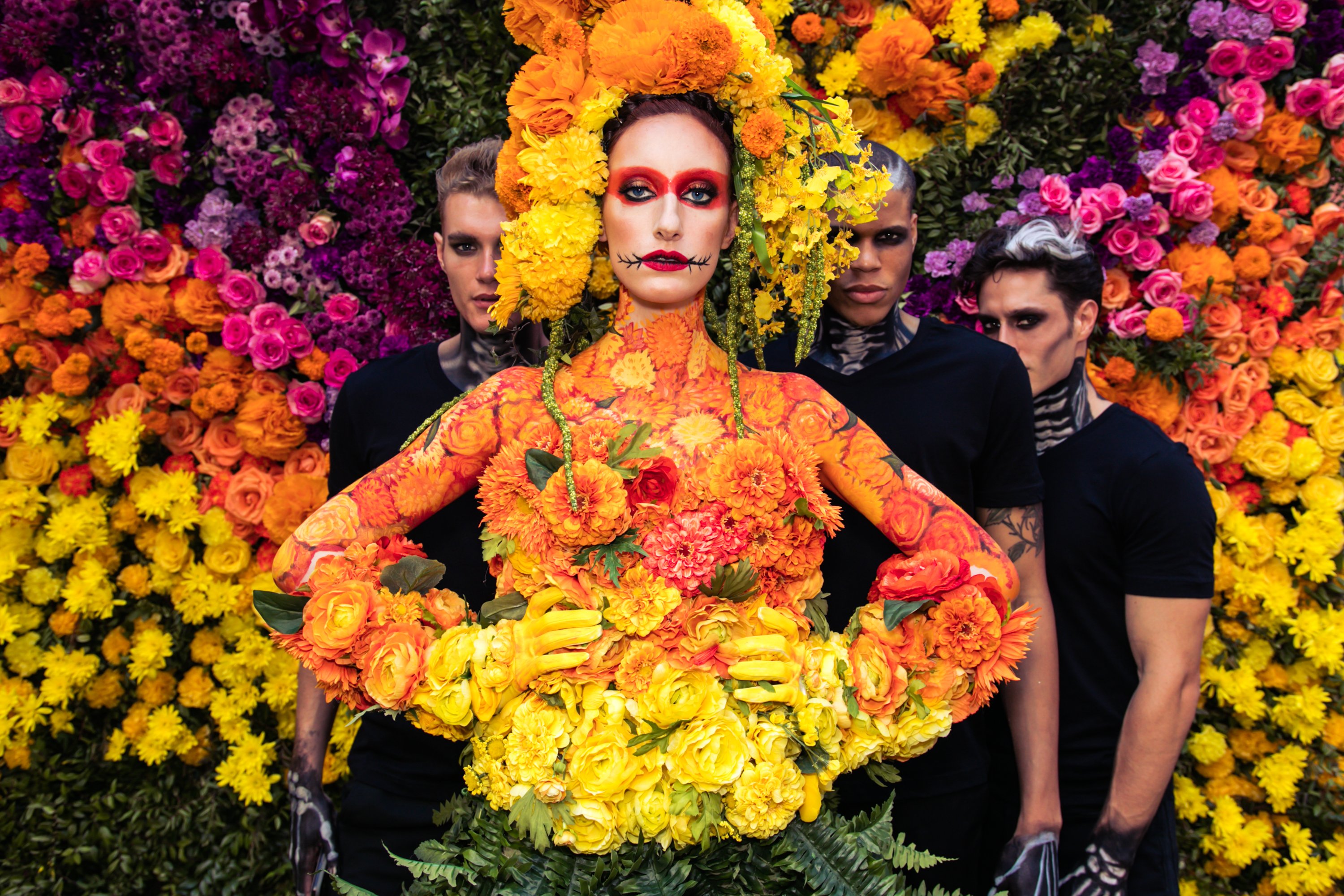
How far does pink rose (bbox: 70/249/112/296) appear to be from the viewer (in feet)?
11.6

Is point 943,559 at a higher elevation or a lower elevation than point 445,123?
lower

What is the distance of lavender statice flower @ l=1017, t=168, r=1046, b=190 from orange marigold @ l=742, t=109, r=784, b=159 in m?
2.28

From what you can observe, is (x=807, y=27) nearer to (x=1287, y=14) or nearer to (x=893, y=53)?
(x=893, y=53)

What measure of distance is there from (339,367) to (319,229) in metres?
0.57

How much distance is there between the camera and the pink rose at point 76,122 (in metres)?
3.52

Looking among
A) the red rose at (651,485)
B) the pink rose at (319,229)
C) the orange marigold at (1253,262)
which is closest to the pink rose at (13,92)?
the pink rose at (319,229)

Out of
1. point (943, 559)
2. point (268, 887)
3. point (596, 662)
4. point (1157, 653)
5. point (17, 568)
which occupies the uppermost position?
point (943, 559)

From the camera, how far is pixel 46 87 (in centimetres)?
346

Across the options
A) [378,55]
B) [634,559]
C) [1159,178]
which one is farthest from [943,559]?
[378,55]

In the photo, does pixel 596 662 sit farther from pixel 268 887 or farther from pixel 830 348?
pixel 268 887

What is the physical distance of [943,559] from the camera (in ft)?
6.12

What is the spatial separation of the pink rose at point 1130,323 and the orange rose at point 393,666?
3.21m

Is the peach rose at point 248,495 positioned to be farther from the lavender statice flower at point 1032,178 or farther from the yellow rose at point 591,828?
the lavender statice flower at point 1032,178

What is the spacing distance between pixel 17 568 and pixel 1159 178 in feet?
16.6
